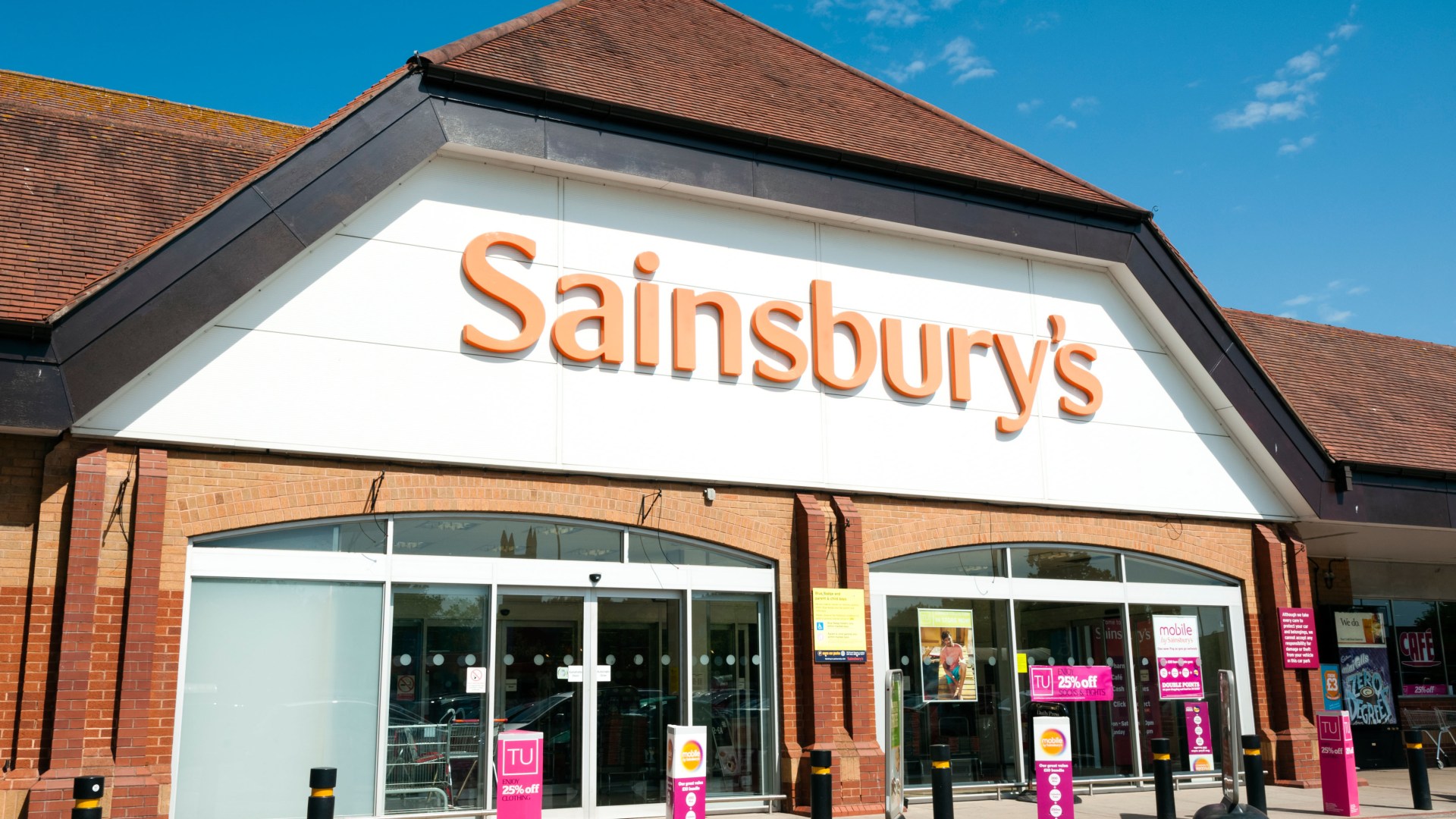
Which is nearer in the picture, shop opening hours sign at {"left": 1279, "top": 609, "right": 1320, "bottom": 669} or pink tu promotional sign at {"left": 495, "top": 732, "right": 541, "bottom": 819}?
pink tu promotional sign at {"left": 495, "top": 732, "right": 541, "bottom": 819}

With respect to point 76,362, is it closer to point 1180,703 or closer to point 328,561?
point 328,561

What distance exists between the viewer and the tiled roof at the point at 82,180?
39.9ft

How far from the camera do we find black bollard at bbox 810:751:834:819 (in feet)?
36.9

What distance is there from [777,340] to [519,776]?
7084 mm

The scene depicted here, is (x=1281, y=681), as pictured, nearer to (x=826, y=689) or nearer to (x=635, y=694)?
(x=826, y=689)

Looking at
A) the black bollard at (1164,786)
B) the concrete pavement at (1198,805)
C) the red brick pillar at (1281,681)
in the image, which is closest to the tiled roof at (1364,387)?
the red brick pillar at (1281,681)

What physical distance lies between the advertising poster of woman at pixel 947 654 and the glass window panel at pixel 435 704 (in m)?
6.09

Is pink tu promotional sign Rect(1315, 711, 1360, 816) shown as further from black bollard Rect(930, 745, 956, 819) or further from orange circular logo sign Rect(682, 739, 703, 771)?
orange circular logo sign Rect(682, 739, 703, 771)

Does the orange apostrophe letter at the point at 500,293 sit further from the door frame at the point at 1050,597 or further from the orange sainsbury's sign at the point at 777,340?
the door frame at the point at 1050,597

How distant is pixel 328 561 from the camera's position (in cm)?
1266

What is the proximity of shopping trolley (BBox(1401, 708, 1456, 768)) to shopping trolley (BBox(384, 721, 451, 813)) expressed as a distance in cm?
1930

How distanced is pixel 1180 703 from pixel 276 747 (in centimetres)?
1297

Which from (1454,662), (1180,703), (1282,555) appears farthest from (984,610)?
(1454,662)

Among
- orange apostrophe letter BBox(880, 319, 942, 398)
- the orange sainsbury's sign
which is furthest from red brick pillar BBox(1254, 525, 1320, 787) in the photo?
orange apostrophe letter BBox(880, 319, 942, 398)
